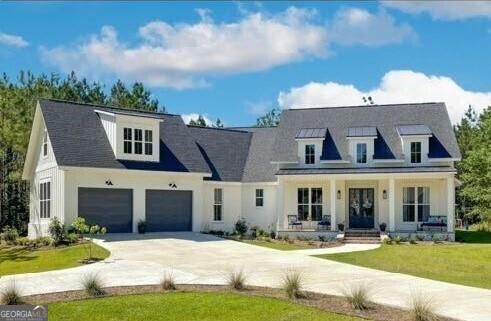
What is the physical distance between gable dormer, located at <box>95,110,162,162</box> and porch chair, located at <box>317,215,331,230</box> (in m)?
9.47

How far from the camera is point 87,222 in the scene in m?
27.7

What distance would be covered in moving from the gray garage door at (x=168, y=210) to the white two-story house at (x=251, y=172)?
0.17ft

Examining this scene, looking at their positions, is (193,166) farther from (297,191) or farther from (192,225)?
(297,191)

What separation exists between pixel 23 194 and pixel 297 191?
65.1ft

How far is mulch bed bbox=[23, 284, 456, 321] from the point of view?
468 inches

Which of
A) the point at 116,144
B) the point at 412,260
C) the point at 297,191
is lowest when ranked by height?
the point at 412,260

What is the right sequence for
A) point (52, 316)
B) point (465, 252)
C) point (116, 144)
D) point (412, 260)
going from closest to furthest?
point (52, 316), point (412, 260), point (465, 252), point (116, 144)

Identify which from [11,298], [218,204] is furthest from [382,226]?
[11,298]

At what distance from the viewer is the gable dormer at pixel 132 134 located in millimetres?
29516

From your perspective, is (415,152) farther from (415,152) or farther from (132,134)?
(132,134)

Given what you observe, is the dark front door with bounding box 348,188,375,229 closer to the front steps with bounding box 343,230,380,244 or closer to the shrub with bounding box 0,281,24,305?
the front steps with bounding box 343,230,380,244

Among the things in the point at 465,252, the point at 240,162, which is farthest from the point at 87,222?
the point at 465,252

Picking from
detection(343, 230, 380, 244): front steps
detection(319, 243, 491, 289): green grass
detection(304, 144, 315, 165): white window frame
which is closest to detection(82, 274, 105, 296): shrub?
detection(319, 243, 491, 289): green grass

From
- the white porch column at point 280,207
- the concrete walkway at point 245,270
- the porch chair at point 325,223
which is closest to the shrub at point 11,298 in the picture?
the concrete walkway at point 245,270
